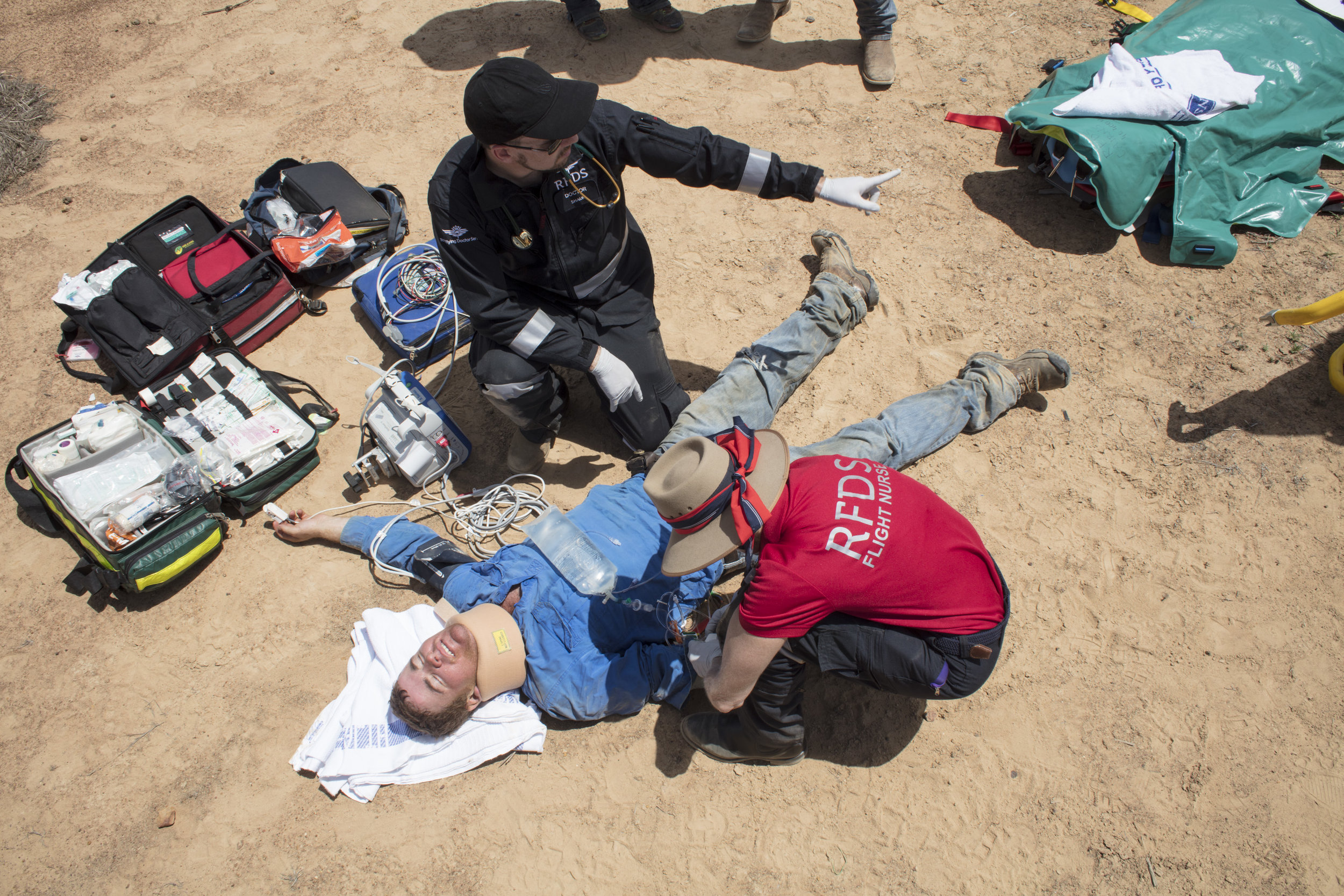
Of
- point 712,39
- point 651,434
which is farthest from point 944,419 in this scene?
point 712,39

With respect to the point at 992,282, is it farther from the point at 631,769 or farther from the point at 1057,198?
the point at 631,769

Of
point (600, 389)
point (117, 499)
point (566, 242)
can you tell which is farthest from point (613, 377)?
point (117, 499)

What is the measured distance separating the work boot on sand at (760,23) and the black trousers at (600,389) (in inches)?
120

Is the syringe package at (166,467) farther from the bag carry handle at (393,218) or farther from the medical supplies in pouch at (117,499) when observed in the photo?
the bag carry handle at (393,218)

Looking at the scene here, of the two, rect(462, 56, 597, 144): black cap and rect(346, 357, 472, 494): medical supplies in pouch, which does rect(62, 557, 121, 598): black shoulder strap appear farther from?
rect(462, 56, 597, 144): black cap

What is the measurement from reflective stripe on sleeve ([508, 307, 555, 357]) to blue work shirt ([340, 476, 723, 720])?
2.45 ft

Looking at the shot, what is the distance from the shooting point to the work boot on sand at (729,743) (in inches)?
110

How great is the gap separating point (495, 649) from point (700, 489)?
1442mm

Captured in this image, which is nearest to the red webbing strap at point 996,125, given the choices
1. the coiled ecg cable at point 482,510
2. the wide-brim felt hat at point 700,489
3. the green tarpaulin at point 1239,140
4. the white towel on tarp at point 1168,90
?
the green tarpaulin at point 1239,140

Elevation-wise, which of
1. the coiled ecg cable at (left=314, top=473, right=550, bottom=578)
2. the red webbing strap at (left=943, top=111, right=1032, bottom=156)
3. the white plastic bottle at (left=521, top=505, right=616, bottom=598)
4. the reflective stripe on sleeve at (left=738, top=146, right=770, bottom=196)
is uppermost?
the reflective stripe on sleeve at (left=738, top=146, right=770, bottom=196)

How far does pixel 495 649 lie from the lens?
117 inches

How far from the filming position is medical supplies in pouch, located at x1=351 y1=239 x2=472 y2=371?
408 centimetres

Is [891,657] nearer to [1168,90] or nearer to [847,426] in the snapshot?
[847,426]

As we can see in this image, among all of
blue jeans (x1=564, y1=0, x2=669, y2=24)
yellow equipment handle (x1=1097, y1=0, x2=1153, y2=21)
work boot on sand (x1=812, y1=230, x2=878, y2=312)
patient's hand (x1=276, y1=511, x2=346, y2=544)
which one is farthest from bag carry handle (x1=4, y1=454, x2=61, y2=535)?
yellow equipment handle (x1=1097, y1=0, x2=1153, y2=21)
